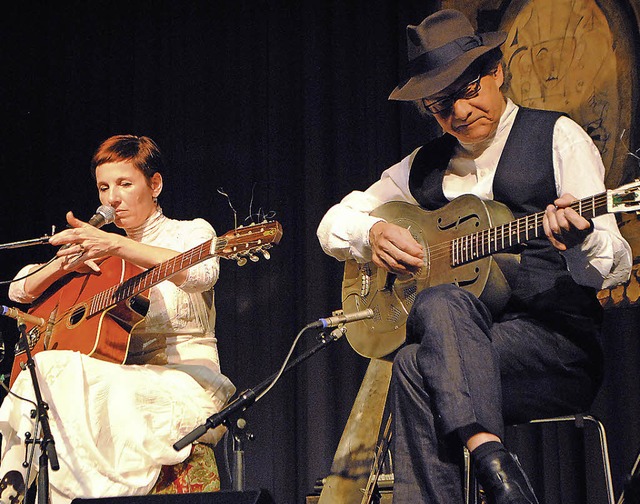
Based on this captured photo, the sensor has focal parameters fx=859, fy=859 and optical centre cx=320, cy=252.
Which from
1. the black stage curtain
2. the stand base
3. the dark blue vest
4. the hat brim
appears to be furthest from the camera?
the black stage curtain

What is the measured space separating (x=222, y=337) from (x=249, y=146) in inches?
37.9

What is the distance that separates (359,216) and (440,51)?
1.91 feet

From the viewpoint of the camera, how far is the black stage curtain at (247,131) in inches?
156

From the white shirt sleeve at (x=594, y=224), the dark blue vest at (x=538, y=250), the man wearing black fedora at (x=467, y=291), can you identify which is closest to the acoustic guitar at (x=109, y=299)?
the man wearing black fedora at (x=467, y=291)

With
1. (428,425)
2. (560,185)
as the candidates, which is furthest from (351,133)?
(428,425)

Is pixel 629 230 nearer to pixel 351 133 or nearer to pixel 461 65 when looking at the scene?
pixel 461 65

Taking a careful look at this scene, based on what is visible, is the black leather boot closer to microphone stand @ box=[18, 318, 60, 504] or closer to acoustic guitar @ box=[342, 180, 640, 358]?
acoustic guitar @ box=[342, 180, 640, 358]

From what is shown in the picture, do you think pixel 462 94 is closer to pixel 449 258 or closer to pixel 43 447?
pixel 449 258

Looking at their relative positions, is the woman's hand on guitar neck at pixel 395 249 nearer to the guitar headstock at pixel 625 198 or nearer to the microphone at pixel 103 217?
the guitar headstock at pixel 625 198

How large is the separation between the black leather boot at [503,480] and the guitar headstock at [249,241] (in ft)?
3.89

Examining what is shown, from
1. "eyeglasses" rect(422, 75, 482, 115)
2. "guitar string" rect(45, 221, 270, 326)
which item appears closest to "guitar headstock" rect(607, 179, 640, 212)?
"eyeglasses" rect(422, 75, 482, 115)

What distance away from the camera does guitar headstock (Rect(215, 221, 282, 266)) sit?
2.78 meters

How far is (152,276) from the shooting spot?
3.01m

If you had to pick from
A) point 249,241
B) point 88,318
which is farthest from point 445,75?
point 88,318
